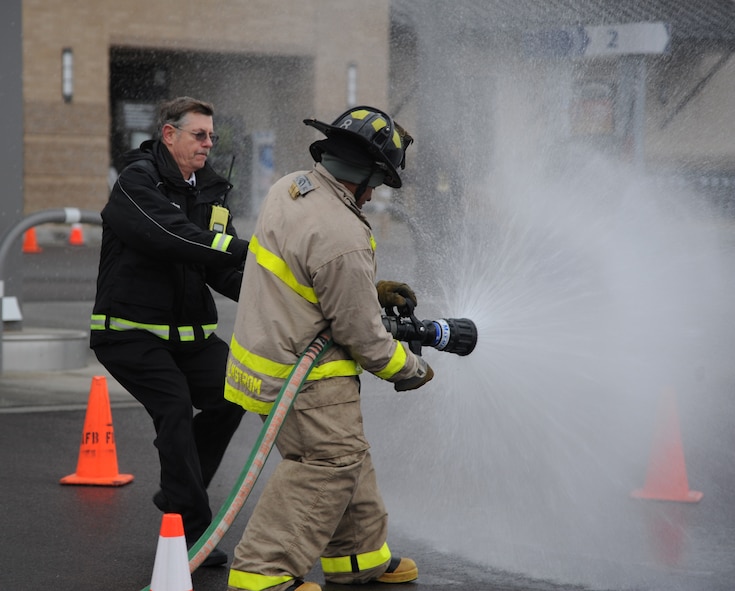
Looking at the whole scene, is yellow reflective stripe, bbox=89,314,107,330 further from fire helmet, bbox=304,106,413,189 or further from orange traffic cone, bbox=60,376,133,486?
orange traffic cone, bbox=60,376,133,486

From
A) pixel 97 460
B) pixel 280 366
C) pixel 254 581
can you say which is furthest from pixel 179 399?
pixel 97 460

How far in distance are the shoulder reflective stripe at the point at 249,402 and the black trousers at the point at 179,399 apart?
478 mm

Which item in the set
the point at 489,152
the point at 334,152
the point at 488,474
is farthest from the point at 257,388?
the point at 489,152

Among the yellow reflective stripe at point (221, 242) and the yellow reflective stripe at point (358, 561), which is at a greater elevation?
the yellow reflective stripe at point (221, 242)

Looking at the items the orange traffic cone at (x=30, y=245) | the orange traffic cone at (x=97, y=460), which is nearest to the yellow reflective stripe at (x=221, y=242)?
the orange traffic cone at (x=97, y=460)

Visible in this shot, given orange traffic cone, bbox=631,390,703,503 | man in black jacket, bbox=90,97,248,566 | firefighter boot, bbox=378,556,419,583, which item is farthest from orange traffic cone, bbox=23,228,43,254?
firefighter boot, bbox=378,556,419,583

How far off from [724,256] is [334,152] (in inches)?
235

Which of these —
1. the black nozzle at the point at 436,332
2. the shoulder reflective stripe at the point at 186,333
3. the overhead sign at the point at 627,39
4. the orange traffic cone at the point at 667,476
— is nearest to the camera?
the black nozzle at the point at 436,332

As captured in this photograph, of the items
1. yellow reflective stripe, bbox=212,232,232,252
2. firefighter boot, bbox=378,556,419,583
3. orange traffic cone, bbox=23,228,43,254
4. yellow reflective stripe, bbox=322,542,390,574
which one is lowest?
firefighter boot, bbox=378,556,419,583

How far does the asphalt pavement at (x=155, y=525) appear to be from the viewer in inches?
182

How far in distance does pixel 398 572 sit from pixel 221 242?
1.35m

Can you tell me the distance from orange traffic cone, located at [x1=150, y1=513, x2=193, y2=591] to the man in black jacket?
0.88 metres

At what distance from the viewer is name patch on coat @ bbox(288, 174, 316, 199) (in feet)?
13.0

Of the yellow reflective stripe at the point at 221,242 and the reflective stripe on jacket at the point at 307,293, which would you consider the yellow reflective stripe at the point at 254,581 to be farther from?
the yellow reflective stripe at the point at 221,242
